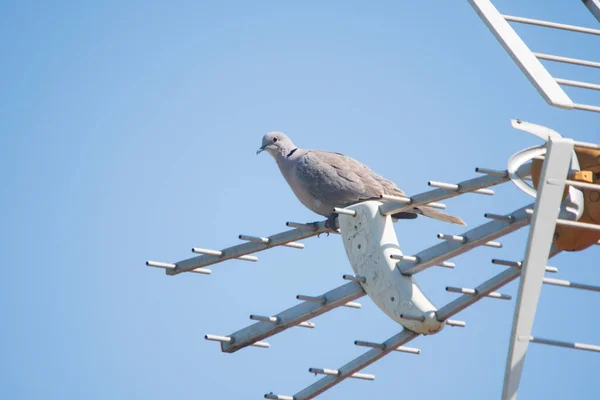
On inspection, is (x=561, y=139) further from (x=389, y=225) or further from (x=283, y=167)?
(x=283, y=167)

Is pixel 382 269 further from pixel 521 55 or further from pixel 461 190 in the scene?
pixel 521 55

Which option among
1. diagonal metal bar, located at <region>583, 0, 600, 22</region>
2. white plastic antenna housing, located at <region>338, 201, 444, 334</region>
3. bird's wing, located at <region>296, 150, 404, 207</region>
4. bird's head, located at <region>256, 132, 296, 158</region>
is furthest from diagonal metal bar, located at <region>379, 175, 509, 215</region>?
bird's head, located at <region>256, 132, 296, 158</region>

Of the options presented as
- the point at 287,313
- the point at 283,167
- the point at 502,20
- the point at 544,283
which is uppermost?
the point at 283,167

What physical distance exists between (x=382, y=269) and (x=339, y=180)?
A: 292cm

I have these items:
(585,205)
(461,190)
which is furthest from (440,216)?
(585,205)

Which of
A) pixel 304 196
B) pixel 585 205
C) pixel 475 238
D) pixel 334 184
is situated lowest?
pixel 585 205

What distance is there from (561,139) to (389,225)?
8.11ft

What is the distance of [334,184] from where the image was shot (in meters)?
8.81

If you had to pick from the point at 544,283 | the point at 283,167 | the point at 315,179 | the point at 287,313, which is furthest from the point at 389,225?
the point at 283,167

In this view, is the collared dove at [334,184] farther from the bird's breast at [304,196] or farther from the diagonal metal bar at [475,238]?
the diagonal metal bar at [475,238]

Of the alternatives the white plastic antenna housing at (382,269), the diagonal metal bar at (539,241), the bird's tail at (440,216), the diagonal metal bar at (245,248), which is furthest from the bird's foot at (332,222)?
the diagonal metal bar at (539,241)

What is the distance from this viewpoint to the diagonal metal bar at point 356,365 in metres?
5.84

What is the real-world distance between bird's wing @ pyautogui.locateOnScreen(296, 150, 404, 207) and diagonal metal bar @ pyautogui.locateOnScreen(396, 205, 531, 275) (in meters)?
3.08

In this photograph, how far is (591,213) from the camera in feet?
14.9
